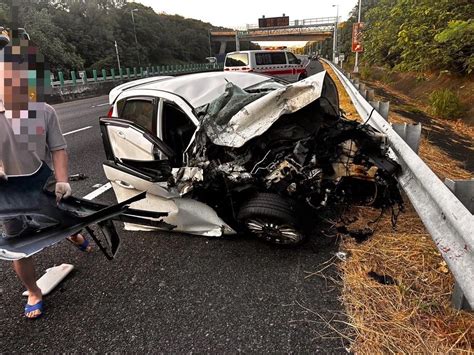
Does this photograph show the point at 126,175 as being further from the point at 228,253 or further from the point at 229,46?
the point at 229,46

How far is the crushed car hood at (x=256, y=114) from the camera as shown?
2805 millimetres

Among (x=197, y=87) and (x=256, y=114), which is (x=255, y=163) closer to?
(x=256, y=114)

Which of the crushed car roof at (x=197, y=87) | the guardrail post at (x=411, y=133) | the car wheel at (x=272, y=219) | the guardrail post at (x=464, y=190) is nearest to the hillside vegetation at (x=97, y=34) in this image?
the crushed car roof at (x=197, y=87)

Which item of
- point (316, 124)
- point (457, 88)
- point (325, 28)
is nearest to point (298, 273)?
point (316, 124)

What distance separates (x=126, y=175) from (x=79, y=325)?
1500mm

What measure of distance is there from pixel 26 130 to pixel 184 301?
1.53 meters

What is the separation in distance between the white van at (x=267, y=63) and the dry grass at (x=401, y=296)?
12.2 meters

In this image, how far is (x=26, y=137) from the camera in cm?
196

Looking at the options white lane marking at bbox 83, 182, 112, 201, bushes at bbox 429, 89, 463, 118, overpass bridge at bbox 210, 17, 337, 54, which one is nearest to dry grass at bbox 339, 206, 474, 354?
white lane marking at bbox 83, 182, 112, 201

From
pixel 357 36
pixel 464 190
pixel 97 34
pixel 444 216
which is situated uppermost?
pixel 97 34

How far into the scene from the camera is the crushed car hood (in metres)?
2.80

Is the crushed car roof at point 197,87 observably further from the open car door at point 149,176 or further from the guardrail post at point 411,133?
the guardrail post at point 411,133

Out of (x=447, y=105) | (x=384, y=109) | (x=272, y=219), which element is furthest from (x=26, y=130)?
(x=447, y=105)

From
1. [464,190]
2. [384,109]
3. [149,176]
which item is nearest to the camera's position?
[464,190]
